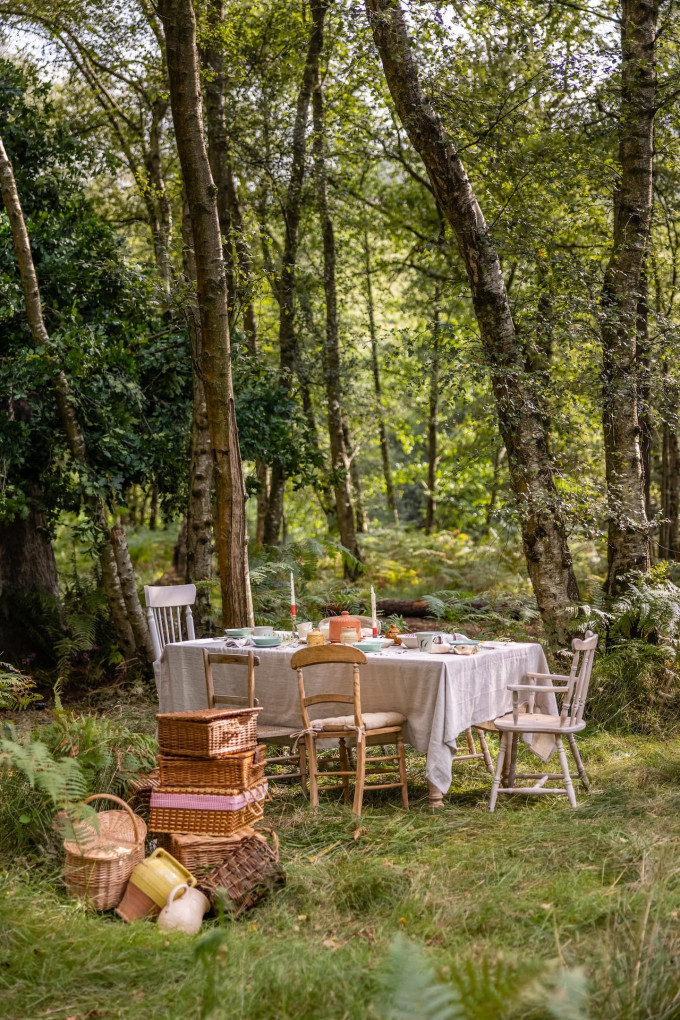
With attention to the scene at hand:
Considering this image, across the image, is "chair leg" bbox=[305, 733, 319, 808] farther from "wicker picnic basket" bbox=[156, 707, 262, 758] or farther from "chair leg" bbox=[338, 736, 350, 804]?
"wicker picnic basket" bbox=[156, 707, 262, 758]

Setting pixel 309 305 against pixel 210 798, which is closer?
pixel 210 798

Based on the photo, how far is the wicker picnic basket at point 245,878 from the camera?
4277 millimetres

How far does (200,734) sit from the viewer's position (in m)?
4.92

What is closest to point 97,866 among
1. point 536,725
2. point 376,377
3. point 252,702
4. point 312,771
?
point 312,771

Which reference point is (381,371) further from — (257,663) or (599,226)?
(257,663)

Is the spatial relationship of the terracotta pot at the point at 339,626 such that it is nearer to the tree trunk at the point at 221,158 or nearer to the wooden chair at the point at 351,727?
the wooden chair at the point at 351,727

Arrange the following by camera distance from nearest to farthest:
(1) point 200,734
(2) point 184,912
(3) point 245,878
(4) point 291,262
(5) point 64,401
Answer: (2) point 184,912
(3) point 245,878
(1) point 200,734
(5) point 64,401
(4) point 291,262

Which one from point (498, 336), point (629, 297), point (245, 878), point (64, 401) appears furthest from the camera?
point (64, 401)

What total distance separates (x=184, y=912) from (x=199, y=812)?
71 centimetres

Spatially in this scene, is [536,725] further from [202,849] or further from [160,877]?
[160,877]

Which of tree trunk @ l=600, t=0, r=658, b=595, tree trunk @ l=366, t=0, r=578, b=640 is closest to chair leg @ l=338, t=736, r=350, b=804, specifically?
tree trunk @ l=366, t=0, r=578, b=640

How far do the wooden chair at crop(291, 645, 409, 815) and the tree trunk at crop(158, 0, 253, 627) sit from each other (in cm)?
219

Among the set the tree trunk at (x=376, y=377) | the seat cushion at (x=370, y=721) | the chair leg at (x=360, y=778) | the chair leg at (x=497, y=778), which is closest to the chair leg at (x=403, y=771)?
the seat cushion at (x=370, y=721)

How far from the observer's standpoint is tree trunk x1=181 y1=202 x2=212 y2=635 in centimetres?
951
